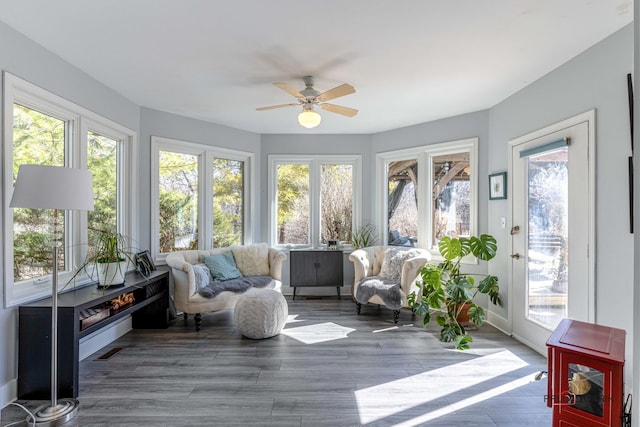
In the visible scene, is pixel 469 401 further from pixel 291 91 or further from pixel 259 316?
pixel 291 91

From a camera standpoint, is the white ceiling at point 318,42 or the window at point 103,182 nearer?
the white ceiling at point 318,42

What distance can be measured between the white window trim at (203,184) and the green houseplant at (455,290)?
280 centimetres

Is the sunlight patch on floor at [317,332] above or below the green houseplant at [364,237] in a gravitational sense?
below

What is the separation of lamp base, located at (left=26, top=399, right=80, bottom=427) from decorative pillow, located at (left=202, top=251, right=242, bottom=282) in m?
2.01

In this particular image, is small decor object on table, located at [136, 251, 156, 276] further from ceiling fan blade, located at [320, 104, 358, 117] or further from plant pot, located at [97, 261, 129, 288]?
ceiling fan blade, located at [320, 104, 358, 117]

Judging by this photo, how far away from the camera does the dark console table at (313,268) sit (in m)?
→ 5.17

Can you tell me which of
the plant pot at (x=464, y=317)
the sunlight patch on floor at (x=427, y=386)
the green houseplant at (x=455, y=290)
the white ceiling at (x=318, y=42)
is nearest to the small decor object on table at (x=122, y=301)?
the white ceiling at (x=318, y=42)

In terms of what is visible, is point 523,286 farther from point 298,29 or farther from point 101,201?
point 101,201

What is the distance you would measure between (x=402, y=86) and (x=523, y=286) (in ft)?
7.90

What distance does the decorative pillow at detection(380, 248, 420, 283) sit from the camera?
438 centimetres

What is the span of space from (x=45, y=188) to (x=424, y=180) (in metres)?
4.27

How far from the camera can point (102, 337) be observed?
3.36 meters

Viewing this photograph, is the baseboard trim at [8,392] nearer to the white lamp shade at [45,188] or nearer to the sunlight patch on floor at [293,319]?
the white lamp shade at [45,188]

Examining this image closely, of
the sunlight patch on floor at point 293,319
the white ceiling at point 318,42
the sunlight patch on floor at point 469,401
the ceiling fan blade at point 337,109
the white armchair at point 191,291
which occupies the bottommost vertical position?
the sunlight patch on floor at point 293,319
